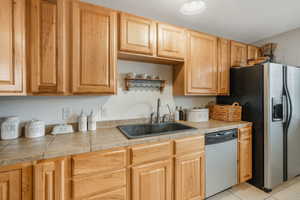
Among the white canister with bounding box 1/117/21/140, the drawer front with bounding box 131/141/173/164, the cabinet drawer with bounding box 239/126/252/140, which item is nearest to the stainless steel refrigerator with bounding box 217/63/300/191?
the cabinet drawer with bounding box 239/126/252/140

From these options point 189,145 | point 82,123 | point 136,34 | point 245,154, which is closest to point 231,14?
point 136,34

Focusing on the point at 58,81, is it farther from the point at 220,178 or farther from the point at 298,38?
the point at 298,38

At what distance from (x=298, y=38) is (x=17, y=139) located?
12.7 ft

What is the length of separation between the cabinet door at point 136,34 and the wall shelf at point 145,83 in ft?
1.34

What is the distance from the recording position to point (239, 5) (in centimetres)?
169

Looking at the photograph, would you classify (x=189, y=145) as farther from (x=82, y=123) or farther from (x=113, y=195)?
(x=82, y=123)

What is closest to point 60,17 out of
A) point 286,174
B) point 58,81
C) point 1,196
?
point 58,81

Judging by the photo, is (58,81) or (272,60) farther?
(272,60)

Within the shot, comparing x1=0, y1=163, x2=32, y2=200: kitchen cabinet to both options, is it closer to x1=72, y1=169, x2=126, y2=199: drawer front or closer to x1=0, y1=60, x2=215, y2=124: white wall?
x1=72, y1=169, x2=126, y2=199: drawer front

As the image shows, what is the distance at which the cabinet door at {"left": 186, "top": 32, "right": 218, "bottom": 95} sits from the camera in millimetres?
1943

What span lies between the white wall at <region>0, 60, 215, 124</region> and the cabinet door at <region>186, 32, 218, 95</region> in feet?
1.13

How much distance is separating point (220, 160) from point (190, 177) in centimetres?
47

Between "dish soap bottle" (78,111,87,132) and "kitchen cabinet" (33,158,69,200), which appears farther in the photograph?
"dish soap bottle" (78,111,87,132)

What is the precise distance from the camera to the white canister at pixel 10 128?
4.21 ft
